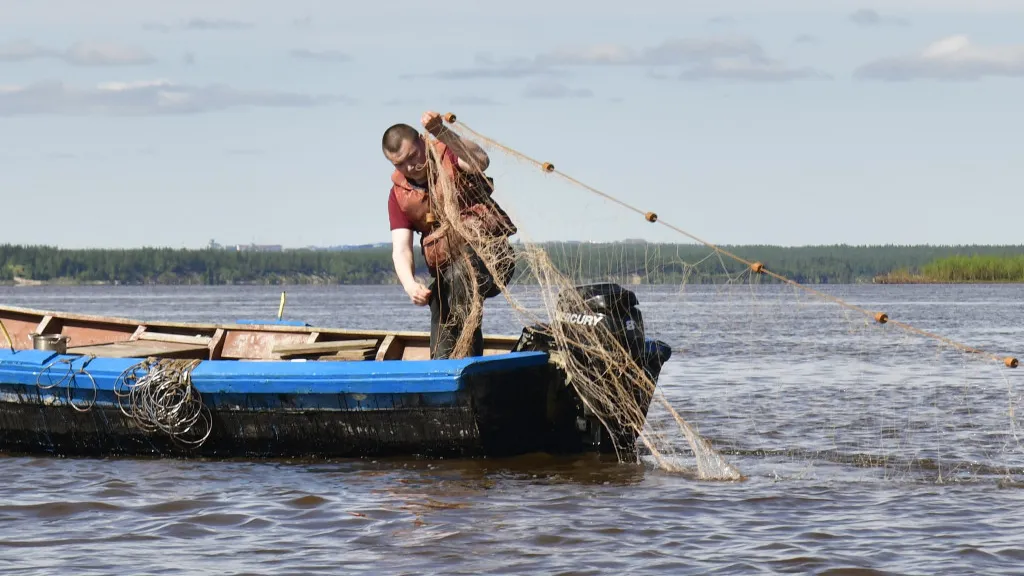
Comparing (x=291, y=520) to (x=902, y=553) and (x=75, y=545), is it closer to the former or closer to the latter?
(x=75, y=545)

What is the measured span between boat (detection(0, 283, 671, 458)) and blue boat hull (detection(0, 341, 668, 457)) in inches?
0.4

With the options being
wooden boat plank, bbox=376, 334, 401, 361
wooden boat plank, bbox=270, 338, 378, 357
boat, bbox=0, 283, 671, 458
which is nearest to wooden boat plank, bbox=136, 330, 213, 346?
boat, bbox=0, 283, 671, 458

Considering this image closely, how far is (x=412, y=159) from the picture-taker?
9836mm

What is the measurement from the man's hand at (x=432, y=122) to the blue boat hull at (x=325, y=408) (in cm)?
167

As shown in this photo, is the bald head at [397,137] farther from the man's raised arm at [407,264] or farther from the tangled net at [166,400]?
the tangled net at [166,400]

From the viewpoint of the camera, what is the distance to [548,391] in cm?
1040

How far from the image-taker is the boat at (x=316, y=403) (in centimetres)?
1013

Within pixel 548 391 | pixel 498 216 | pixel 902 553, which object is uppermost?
pixel 498 216

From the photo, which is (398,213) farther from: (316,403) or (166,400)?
(166,400)

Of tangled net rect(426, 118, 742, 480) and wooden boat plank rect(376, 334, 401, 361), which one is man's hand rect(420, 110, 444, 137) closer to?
tangled net rect(426, 118, 742, 480)

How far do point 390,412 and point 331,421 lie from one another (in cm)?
54

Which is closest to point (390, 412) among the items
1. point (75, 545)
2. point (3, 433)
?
point (75, 545)

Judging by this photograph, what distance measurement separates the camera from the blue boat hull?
10.1m

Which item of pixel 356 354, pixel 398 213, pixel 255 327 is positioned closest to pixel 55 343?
pixel 255 327
